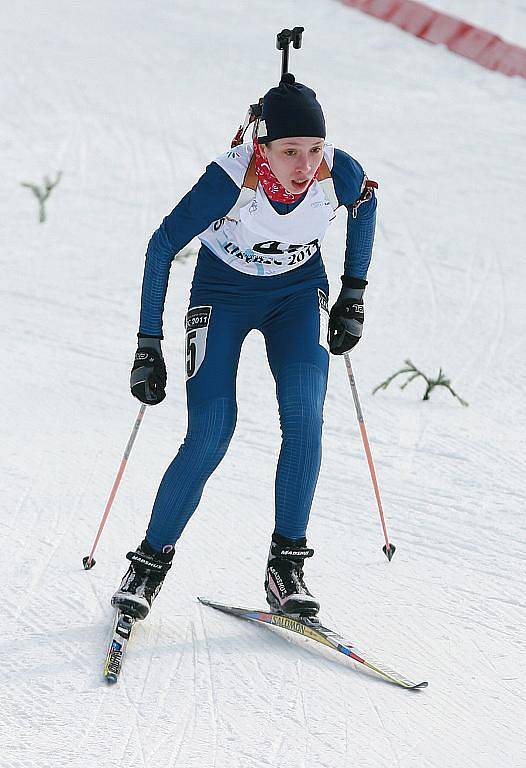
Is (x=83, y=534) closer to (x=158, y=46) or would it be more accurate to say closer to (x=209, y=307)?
(x=209, y=307)

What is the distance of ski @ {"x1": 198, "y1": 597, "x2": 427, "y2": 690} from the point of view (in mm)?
3354

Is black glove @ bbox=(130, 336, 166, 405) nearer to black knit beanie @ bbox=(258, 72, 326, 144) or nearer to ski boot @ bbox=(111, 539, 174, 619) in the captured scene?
ski boot @ bbox=(111, 539, 174, 619)

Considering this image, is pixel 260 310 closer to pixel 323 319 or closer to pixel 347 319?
pixel 323 319

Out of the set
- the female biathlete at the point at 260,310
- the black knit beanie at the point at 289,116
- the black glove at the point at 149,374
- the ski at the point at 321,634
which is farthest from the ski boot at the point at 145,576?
the black knit beanie at the point at 289,116

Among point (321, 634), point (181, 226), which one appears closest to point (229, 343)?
point (181, 226)

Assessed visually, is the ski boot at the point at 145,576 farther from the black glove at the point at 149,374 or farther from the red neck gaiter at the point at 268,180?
the red neck gaiter at the point at 268,180

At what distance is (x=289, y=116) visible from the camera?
3.34 metres

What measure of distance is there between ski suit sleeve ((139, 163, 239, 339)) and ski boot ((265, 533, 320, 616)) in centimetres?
80

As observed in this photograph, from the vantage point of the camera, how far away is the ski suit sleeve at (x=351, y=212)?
3.66 m

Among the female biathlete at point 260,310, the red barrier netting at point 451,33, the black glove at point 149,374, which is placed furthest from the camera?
the red barrier netting at point 451,33

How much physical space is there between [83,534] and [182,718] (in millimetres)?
1359

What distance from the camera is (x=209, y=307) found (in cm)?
364

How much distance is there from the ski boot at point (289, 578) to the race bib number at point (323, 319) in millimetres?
658

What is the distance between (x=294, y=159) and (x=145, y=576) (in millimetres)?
1413
